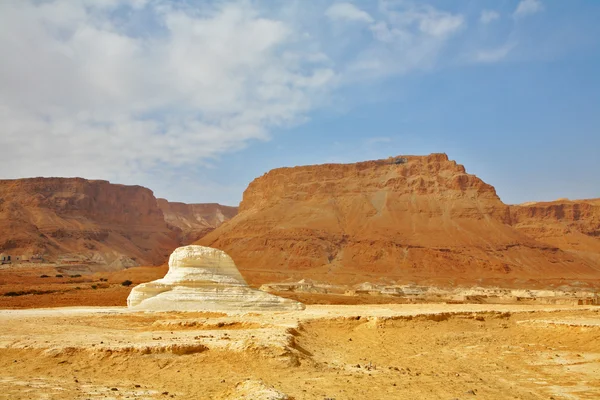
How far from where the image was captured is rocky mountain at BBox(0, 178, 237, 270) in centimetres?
10062

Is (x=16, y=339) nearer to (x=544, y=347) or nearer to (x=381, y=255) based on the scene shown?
(x=544, y=347)

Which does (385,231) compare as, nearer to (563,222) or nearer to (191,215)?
(563,222)

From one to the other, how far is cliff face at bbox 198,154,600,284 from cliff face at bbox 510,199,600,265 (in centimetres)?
1597

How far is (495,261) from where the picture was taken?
90312mm

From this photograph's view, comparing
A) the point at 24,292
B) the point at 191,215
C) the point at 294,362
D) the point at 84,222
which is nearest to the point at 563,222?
the point at 84,222

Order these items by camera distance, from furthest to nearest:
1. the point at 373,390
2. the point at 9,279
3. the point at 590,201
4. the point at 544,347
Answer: the point at 590,201 → the point at 9,279 → the point at 544,347 → the point at 373,390

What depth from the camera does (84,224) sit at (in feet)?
395

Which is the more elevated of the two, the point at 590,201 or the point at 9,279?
the point at 590,201

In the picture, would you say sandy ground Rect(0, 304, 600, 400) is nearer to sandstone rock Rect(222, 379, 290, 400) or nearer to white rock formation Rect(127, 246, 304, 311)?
sandstone rock Rect(222, 379, 290, 400)

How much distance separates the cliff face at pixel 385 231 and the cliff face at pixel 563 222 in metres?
16.0

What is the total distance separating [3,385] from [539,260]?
331 ft

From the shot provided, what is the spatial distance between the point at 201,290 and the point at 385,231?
76.2 metres

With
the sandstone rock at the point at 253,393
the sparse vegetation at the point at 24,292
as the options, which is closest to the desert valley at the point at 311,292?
the sandstone rock at the point at 253,393

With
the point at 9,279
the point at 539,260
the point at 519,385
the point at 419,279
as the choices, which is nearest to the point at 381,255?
the point at 419,279
